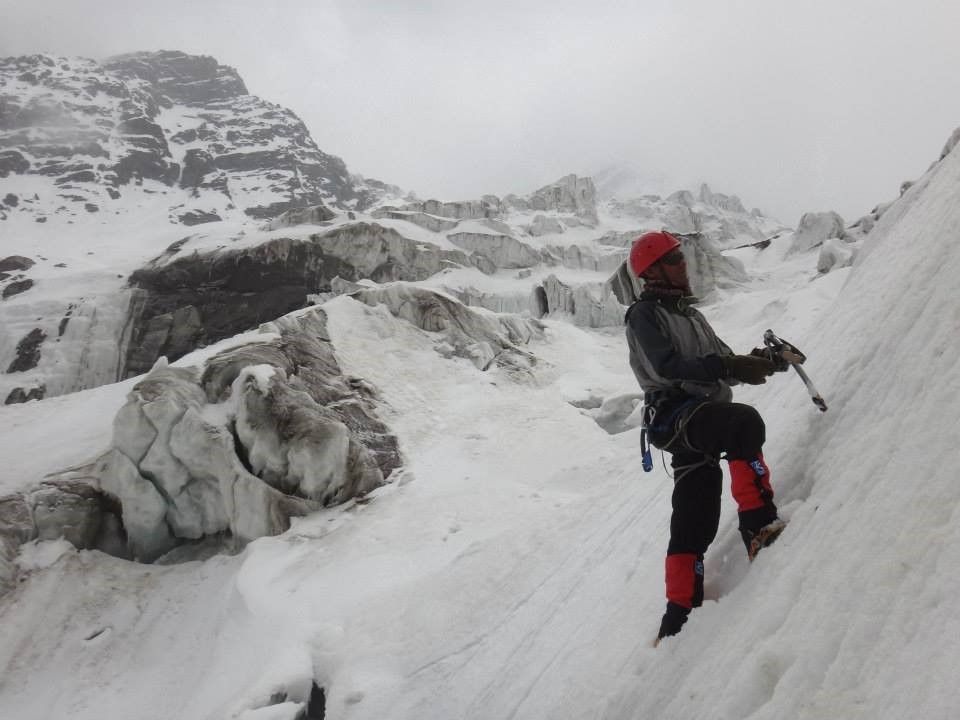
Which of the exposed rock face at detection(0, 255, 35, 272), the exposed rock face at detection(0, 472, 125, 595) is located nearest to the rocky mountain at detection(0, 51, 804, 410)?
the exposed rock face at detection(0, 255, 35, 272)

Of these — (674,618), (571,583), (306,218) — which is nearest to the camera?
(674,618)

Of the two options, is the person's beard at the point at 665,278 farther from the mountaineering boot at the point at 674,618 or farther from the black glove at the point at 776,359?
the mountaineering boot at the point at 674,618

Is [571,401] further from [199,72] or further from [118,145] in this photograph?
[199,72]

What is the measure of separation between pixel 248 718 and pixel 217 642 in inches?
137

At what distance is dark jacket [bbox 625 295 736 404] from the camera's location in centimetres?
295

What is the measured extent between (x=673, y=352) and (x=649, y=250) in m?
0.74

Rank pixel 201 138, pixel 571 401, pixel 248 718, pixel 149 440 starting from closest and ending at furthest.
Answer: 1. pixel 248 718
2. pixel 149 440
3. pixel 571 401
4. pixel 201 138

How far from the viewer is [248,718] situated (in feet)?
17.1

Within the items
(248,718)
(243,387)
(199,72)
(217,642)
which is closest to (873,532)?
(248,718)

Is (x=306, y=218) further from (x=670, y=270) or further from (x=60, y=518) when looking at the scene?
(x=670, y=270)

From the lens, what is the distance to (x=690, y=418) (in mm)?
3039

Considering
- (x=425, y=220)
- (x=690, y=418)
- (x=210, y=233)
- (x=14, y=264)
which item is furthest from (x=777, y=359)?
(x=14, y=264)

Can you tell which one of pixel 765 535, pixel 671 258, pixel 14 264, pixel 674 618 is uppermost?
pixel 671 258

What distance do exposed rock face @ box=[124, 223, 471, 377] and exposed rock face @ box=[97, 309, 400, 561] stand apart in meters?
33.3
